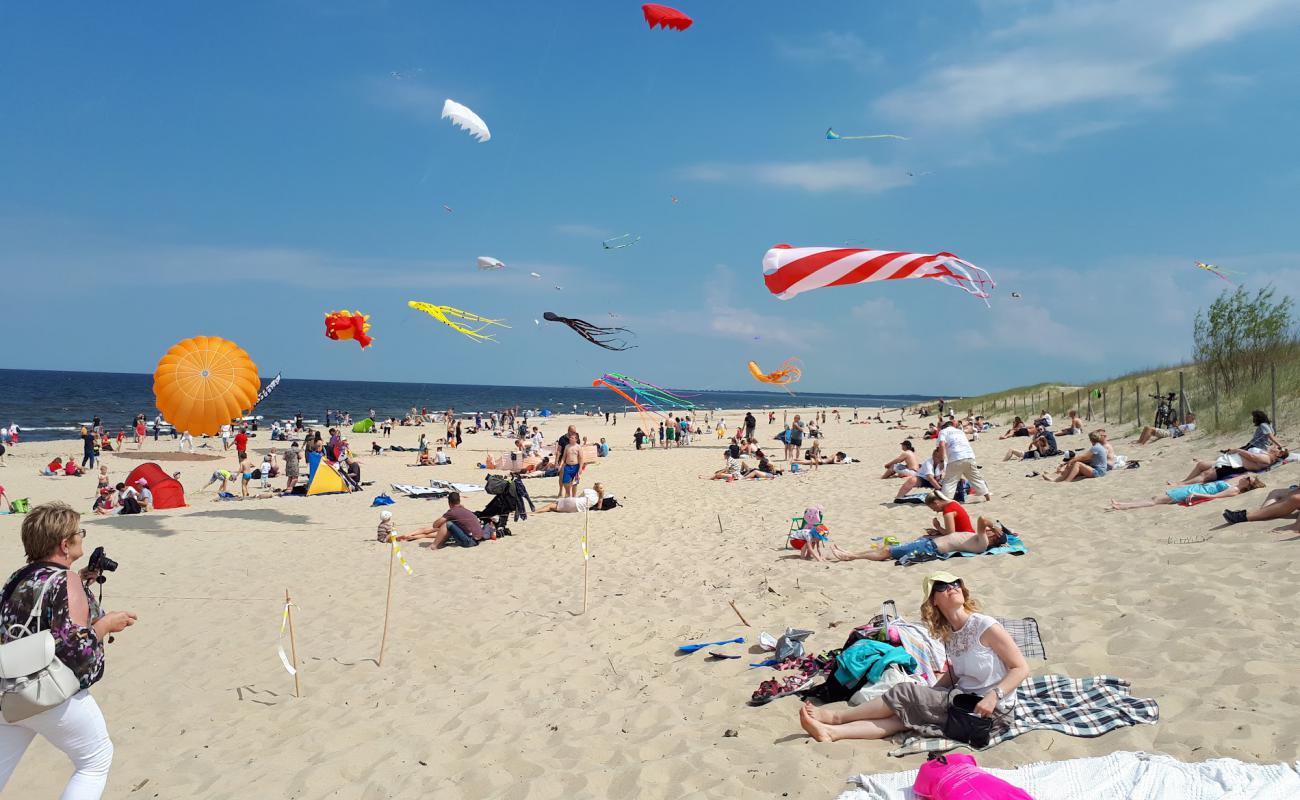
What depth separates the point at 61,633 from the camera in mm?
2885

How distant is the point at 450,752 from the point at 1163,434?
15.0 m

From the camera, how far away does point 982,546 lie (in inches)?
281

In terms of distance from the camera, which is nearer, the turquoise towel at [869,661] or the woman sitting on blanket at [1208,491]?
the turquoise towel at [869,661]

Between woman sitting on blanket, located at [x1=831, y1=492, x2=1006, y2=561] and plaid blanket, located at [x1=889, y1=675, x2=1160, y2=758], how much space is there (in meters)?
3.25

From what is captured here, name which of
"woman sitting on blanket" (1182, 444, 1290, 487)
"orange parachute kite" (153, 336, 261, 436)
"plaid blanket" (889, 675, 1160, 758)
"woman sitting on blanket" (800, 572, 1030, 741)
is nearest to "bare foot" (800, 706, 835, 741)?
"woman sitting on blanket" (800, 572, 1030, 741)

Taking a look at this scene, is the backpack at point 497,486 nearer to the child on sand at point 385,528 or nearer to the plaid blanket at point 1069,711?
the child on sand at point 385,528

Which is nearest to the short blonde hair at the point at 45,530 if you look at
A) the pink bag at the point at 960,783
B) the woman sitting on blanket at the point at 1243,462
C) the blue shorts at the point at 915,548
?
the pink bag at the point at 960,783

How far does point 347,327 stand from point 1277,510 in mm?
14635

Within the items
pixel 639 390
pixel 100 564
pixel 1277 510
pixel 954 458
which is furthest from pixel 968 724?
pixel 639 390

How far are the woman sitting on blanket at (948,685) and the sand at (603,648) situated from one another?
14 centimetres

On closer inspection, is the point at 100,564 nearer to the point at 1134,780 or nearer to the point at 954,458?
the point at 1134,780

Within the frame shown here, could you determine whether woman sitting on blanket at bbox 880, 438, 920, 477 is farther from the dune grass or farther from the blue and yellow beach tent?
the blue and yellow beach tent

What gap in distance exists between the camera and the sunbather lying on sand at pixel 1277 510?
6516 mm

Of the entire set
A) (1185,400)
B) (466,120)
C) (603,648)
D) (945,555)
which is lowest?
(603,648)
